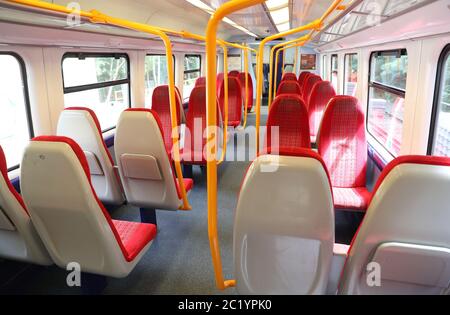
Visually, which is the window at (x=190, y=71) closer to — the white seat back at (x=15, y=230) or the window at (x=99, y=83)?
the window at (x=99, y=83)

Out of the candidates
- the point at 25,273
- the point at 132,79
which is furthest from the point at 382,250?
the point at 132,79

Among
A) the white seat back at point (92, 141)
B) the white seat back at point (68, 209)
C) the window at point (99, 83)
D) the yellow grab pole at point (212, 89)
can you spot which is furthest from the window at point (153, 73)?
the yellow grab pole at point (212, 89)

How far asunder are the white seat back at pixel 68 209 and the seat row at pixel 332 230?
30.0 inches

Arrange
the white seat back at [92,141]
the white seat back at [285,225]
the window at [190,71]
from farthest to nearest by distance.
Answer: the window at [190,71]
the white seat back at [92,141]
the white seat back at [285,225]

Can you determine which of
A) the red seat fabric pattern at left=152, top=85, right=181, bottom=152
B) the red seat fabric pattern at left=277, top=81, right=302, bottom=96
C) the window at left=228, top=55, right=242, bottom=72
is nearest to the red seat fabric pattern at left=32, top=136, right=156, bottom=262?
the red seat fabric pattern at left=152, top=85, right=181, bottom=152

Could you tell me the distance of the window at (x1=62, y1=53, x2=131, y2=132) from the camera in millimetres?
3904

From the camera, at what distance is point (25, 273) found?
2695mm

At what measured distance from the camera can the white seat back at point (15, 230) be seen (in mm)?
1835

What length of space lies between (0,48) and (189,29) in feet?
14.0

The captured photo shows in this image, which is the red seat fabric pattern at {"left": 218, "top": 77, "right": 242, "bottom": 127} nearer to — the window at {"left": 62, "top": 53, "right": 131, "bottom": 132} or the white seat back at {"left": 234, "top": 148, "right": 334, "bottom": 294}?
the window at {"left": 62, "top": 53, "right": 131, "bottom": 132}

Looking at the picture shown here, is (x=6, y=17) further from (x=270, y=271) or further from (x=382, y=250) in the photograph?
(x=382, y=250)

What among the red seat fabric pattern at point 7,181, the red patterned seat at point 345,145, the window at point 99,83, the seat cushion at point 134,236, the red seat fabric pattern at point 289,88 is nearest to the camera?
the red seat fabric pattern at point 7,181
